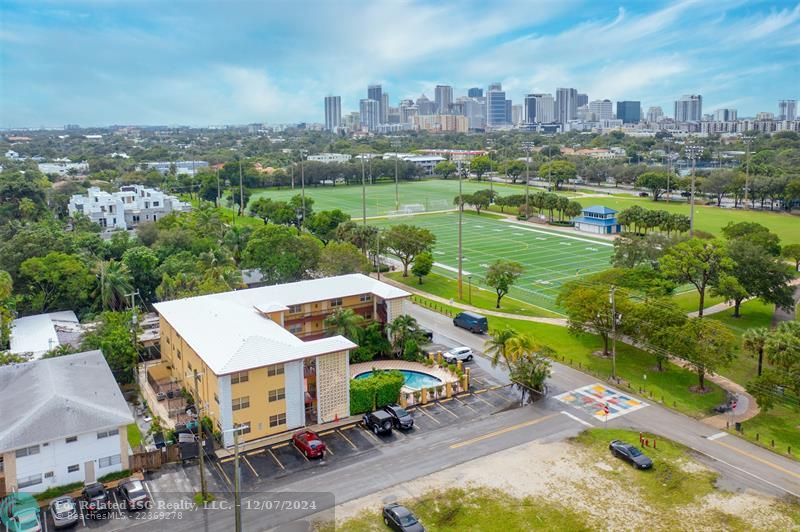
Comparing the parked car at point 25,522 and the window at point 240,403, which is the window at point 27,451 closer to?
the parked car at point 25,522

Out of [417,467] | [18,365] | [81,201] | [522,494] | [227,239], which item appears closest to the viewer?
[522,494]

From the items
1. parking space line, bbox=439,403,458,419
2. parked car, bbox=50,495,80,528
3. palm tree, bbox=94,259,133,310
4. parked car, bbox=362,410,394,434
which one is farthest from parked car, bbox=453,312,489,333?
parked car, bbox=50,495,80,528

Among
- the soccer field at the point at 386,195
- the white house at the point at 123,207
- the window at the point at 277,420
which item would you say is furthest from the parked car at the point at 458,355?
the soccer field at the point at 386,195

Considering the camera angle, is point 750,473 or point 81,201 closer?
point 750,473

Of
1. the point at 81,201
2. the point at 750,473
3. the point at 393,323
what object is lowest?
the point at 750,473

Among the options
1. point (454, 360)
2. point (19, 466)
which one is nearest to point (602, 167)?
point (454, 360)

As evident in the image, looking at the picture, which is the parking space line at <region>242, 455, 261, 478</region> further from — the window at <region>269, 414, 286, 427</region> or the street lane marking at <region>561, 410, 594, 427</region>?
the street lane marking at <region>561, 410, 594, 427</region>

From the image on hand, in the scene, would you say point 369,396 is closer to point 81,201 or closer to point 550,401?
point 550,401

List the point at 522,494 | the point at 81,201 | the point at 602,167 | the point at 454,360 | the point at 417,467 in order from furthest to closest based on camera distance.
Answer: the point at 602,167
the point at 81,201
the point at 454,360
the point at 417,467
the point at 522,494
